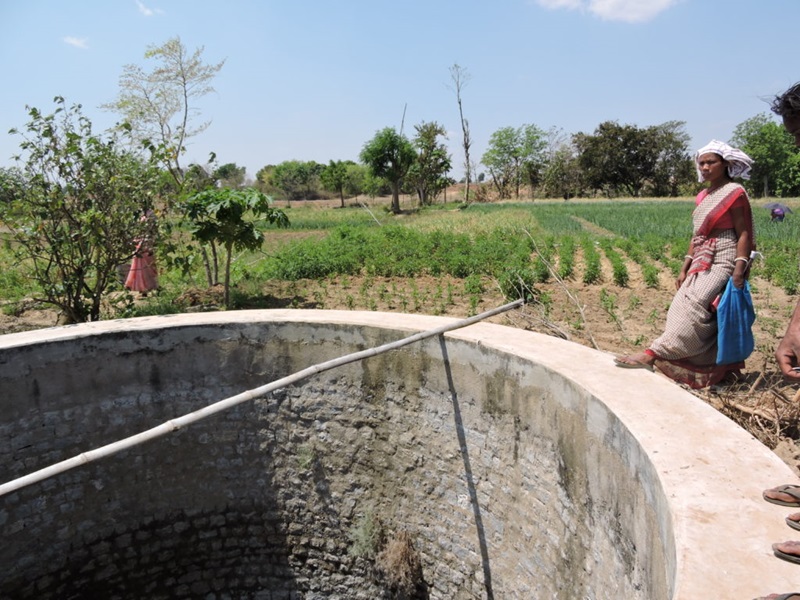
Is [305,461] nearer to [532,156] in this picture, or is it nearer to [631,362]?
[631,362]

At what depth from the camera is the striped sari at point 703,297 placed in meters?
3.65

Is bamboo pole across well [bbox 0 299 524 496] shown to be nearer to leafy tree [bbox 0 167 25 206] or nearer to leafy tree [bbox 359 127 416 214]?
leafy tree [bbox 0 167 25 206]

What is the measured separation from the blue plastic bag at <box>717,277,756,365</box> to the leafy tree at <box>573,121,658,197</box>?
4184 cm

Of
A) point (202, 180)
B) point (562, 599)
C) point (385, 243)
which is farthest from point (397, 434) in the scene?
point (385, 243)

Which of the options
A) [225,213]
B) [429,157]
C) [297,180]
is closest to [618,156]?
[429,157]

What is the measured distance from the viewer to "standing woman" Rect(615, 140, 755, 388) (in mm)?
3564

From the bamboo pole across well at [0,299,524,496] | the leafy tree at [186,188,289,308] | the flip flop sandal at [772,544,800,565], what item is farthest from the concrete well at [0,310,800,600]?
the leafy tree at [186,188,289,308]

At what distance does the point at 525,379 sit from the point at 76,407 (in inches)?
137

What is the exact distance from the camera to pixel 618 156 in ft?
138

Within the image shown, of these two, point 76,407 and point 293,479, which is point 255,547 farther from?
point 76,407

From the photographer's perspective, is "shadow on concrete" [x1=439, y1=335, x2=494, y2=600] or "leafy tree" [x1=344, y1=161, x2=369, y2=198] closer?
"shadow on concrete" [x1=439, y1=335, x2=494, y2=600]

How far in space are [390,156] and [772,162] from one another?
27213 mm

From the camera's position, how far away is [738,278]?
3.59m

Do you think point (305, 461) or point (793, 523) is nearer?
point (793, 523)
